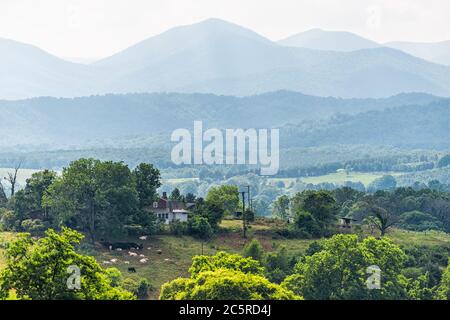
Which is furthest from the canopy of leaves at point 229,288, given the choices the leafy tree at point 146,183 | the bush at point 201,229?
the leafy tree at point 146,183

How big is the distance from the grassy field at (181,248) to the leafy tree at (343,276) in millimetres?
10658

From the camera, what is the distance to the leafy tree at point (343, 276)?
182 feet

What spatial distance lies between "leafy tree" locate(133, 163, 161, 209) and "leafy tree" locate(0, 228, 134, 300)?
Answer: 4435 centimetres

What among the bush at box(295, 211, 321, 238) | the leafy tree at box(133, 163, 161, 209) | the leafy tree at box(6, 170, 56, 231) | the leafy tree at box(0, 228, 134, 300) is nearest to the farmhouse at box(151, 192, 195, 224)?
the leafy tree at box(133, 163, 161, 209)

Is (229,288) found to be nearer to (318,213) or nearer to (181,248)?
(181,248)

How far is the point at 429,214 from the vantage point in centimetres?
12031

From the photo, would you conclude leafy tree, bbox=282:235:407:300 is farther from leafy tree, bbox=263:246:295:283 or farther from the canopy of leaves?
the canopy of leaves

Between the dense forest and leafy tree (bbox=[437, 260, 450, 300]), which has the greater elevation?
the dense forest

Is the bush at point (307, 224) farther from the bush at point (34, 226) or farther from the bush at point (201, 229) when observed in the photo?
the bush at point (34, 226)

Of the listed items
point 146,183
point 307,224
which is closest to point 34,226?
point 146,183

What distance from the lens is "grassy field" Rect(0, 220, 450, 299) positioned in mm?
69312
